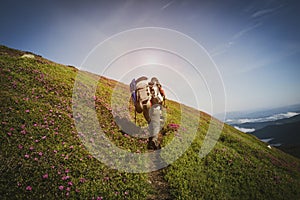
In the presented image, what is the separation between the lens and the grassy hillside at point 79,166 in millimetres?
8102

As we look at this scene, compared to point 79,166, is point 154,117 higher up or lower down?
higher up

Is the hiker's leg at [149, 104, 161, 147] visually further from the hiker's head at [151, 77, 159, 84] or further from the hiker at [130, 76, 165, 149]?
the hiker's head at [151, 77, 159, 84]

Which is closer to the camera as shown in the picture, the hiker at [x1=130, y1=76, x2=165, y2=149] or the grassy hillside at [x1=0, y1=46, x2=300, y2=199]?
the grassy hillside at [x1=0, y1=46, x2=300, y2=199]

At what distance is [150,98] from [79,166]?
214 inches

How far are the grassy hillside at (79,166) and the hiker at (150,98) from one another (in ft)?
8.60

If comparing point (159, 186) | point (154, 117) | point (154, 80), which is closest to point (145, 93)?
point (154, 80)

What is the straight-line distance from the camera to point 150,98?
10477 mm

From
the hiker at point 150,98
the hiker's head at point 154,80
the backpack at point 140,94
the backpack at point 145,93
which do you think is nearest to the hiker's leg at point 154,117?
the hiker at point 150,98

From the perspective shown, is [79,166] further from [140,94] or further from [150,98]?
[150,98]

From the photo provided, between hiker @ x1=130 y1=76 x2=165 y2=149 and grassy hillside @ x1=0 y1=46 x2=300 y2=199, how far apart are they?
262 cm

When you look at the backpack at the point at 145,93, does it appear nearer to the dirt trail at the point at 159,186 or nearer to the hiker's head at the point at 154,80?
the hiker's head at the point at 154,80

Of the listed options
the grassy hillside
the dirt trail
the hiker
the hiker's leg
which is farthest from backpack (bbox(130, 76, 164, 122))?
the dirt trail

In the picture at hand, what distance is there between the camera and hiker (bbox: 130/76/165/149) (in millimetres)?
10062

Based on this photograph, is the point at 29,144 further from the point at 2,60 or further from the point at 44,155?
the point at 2,60
